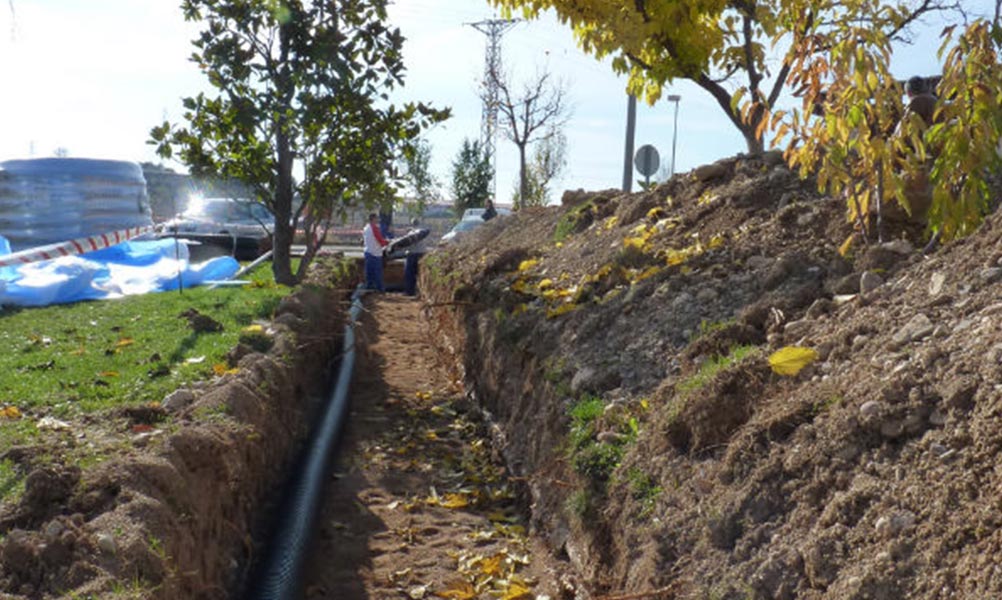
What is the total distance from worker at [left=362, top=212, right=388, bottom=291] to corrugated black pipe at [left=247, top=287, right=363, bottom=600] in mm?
8824

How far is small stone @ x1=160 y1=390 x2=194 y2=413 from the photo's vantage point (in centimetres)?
537

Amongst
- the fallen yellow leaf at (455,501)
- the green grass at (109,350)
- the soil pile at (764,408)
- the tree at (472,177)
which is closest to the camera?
the soil pile at (764,408)

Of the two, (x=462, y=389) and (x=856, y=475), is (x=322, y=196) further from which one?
(x=856, y=475)

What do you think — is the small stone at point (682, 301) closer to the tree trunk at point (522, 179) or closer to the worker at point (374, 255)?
the worker at point (374, 255)

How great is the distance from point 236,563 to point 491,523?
162cm

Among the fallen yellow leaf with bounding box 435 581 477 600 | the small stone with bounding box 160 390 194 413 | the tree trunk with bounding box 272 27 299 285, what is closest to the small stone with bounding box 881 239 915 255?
the fallen yellow leaf with bounding box 435 581 477 600

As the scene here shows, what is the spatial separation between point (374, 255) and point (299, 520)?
11798 mm

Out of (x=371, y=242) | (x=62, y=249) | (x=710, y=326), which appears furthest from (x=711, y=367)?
(x=371, y=242)

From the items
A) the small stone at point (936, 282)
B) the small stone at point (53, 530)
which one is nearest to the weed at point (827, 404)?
the small stone at point (936, 282)

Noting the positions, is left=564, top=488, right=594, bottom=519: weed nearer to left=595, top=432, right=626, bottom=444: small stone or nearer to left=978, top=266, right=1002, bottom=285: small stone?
left=595, top=432, right=626, bottom=444: small stone

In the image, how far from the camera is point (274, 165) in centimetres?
1216

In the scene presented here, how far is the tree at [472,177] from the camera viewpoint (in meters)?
39.9

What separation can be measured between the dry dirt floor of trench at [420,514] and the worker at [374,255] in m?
7.10

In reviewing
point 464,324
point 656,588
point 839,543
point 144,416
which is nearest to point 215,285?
point 464,324
